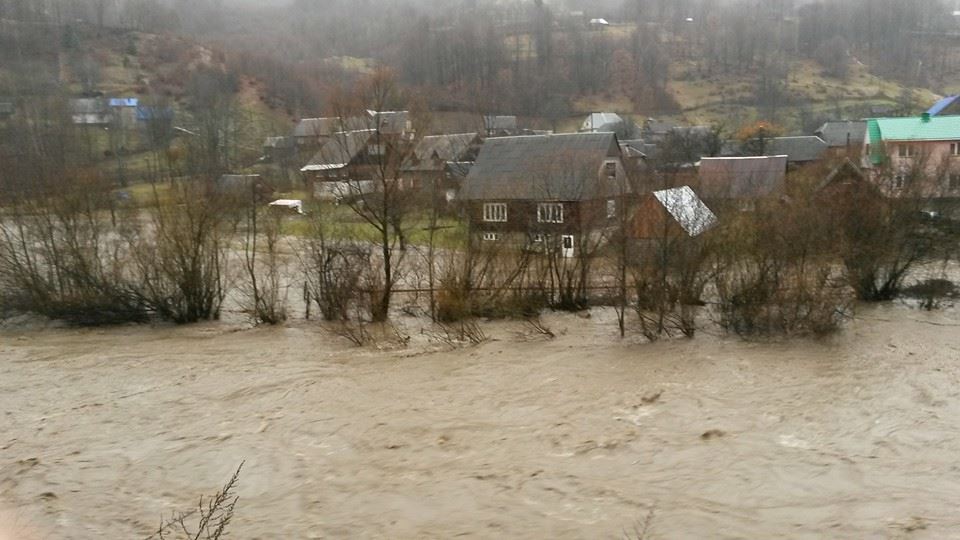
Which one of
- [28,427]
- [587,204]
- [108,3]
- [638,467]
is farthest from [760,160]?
[108,3]

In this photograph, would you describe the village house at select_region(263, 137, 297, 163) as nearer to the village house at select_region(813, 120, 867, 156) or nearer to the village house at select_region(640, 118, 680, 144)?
the village house at select_region(640, 118, 680, 144)

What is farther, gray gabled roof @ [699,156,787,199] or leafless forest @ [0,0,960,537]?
gray gabled roof @ [699,156,787,199]

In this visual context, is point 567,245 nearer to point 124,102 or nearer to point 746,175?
point 746,175

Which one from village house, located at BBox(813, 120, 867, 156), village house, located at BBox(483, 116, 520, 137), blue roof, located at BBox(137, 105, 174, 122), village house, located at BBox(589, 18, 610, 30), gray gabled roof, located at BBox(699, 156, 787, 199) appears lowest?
gray gabled roof, located at BBox(699, 156, 787, 199)

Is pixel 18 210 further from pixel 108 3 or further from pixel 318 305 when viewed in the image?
pixel 108 3

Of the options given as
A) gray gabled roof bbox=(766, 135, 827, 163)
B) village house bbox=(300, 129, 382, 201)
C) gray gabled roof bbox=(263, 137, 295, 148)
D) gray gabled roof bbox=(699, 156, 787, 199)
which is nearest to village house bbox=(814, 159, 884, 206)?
gray gabled roof bbox=(699, 156, 787, 199)

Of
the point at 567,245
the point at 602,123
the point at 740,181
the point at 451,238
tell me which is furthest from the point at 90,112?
the point at 567,245

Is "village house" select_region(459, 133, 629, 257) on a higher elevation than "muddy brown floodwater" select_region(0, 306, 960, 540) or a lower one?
higher

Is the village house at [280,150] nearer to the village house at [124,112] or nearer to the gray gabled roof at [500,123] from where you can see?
the village house at [124,112]
